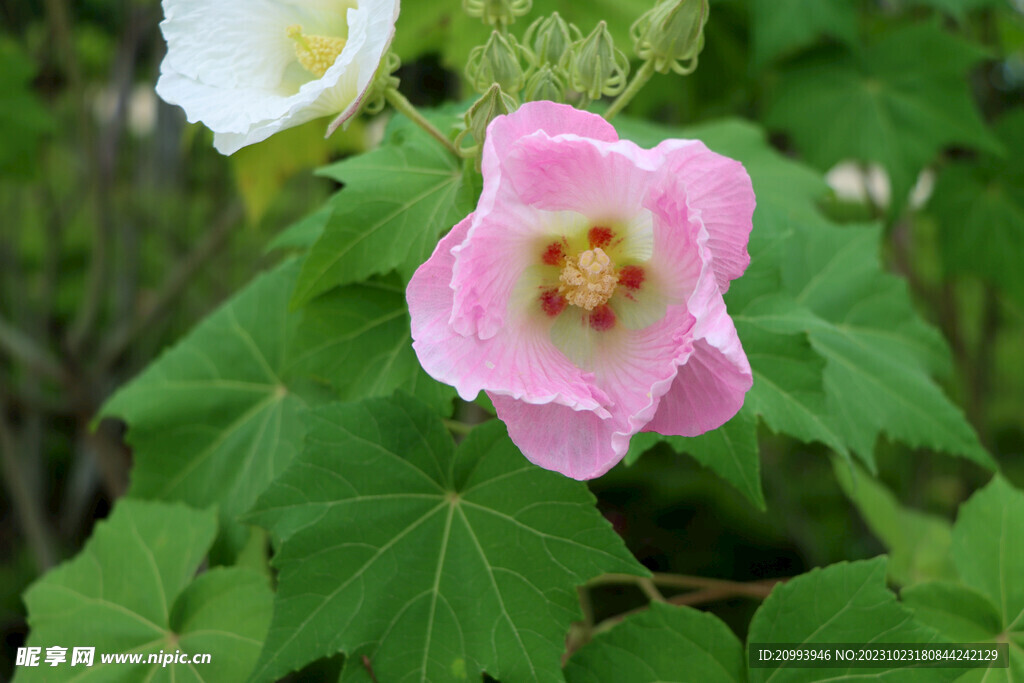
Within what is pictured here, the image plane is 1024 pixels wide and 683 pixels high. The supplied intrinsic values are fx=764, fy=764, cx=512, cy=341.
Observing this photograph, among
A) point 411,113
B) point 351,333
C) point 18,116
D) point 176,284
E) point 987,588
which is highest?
point 411,113

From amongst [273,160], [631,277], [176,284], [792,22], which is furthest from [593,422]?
[176,284]

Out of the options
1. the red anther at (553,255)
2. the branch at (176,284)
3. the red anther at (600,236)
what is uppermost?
the red anther at (600,236)

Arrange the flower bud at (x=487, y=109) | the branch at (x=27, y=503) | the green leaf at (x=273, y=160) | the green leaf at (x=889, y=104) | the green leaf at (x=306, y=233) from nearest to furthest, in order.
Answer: the flower bud at (x=487, y=109)
the green leaf at (x=306, y=233)
the green leaf at (x=889, y=104)
the green leaf at (x=273, y=160)
the branch at (x=27, y=503)

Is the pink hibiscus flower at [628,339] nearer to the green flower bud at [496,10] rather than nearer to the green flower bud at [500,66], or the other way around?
the green flower bud at [500,66]

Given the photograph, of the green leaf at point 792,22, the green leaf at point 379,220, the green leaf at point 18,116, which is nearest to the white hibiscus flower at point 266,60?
the green leaf at point 379,220

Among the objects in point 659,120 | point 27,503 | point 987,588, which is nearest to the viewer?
point 987,588

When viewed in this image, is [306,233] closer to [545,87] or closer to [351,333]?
[351,333]
